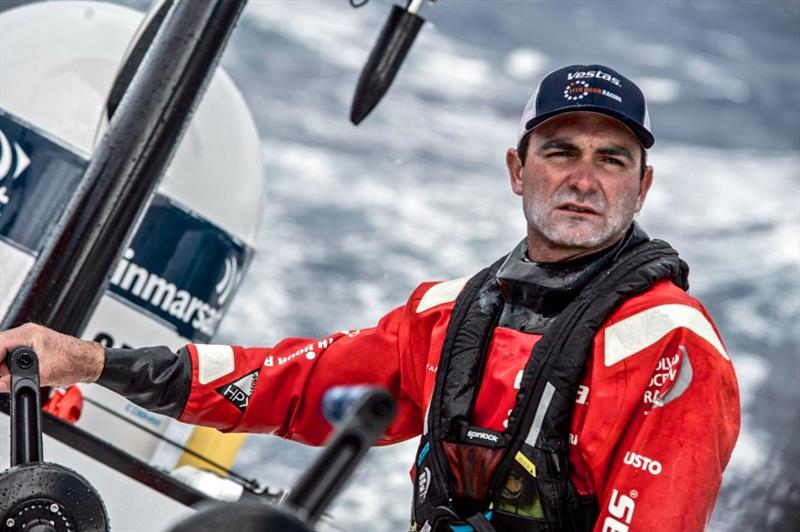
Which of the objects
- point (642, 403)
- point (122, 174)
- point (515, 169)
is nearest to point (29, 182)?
point (122, 174)

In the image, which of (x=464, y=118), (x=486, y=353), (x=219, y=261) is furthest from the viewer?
(x=464, y=118)

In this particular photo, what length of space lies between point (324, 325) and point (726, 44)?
3.75 m

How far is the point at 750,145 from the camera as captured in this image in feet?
32.2

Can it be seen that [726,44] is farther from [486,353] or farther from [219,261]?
[486,353]

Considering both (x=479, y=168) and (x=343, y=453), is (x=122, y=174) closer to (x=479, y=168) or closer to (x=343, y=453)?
(x=343, y=453)

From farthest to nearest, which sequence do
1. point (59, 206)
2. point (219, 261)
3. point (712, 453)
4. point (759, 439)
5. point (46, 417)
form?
point (759, 439), point (219, 261), point (59, 206), point (46, 417), point (712, 453)

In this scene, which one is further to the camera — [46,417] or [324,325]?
[324,325]

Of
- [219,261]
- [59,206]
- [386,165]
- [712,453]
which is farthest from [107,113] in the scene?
[386,165]

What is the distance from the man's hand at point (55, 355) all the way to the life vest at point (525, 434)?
622 mm

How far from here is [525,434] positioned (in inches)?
83.0

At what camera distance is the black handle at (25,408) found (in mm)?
1945

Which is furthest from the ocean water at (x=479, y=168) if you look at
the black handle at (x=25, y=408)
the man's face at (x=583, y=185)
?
the black handle at (x=25, y=408)

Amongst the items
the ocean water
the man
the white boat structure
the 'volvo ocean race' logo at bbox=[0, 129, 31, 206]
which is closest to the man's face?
the man

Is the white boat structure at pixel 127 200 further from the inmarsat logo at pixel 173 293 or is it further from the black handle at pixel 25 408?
the black handle at pixel 25 408
